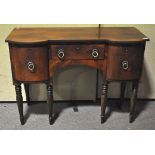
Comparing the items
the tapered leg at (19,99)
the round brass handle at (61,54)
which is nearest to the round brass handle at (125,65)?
the round brass handle at (61,54)

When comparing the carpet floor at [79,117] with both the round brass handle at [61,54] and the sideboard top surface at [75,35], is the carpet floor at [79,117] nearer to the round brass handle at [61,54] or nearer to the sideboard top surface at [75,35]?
the round brass handle at [61,54]

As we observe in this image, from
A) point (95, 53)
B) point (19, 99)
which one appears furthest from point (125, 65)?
point (19, 99)

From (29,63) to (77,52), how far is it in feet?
0.97

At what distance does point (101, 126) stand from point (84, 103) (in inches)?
13.4

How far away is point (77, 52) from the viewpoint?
5.01 feet

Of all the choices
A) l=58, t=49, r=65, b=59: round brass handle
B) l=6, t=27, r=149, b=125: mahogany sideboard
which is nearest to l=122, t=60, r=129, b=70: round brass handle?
l=6, t=27, r=149, b=125: mahogany sideboard

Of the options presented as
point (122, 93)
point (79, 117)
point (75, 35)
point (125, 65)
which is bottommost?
point (79, 117)

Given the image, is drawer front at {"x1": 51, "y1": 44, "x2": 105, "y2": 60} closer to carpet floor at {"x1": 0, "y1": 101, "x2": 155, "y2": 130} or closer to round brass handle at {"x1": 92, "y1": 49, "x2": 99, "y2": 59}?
round brass handle at {"x1": 92, "y1": 49, "x2": 99, "y2": 59}

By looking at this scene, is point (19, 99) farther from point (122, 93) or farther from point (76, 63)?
point (122, 93)

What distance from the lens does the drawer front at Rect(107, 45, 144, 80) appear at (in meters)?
1.51

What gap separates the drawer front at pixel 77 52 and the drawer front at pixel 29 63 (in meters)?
0.07

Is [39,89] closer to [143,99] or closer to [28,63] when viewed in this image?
[28,63]

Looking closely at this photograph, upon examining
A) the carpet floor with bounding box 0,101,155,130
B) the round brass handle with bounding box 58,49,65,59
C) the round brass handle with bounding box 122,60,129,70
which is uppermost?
the round brass handle with bounding box 58,49,65,59

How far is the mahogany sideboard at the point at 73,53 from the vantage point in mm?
1483
